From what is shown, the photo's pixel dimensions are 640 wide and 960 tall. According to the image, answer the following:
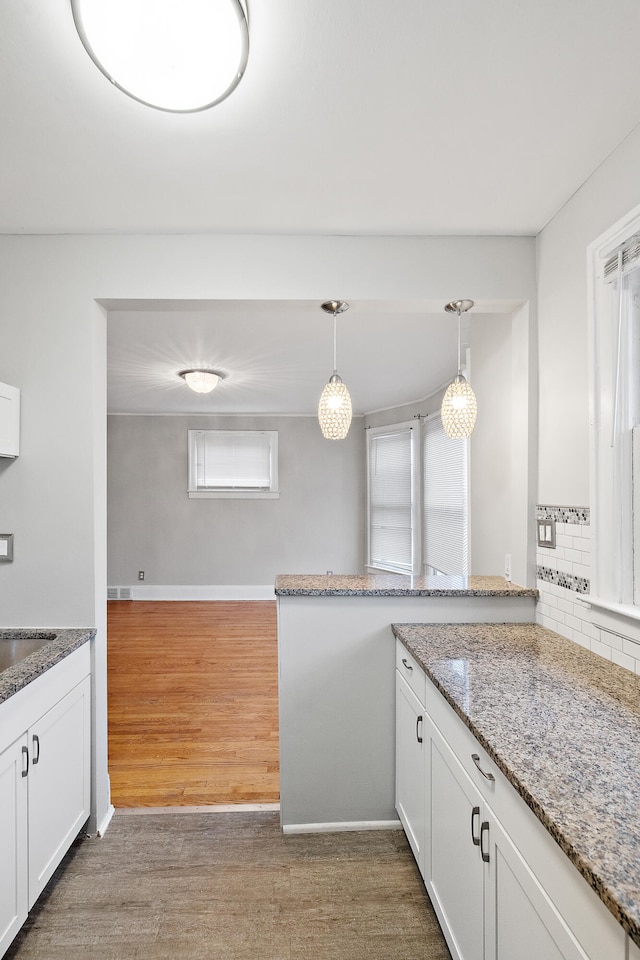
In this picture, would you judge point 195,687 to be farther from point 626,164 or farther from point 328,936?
point 626,164

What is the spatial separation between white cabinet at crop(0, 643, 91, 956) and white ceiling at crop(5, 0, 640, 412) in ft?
5.61

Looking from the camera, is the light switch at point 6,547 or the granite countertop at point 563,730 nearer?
the granite countertop at point 563,730

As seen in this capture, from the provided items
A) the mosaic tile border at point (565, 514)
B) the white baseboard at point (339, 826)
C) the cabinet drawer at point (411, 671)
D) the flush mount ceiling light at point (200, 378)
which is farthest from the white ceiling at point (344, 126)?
the flush mount ceiling light at point (200, 378)

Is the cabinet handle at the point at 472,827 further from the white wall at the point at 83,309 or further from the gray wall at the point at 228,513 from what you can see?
the gray wall at the point at 228,513

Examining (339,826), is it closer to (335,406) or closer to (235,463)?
(335,406)

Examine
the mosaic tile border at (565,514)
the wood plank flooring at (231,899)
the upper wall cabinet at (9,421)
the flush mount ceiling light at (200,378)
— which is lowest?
the wood plank flooring at (231,899)

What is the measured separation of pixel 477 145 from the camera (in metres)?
1.74

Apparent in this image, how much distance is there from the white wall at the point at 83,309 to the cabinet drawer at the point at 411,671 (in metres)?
1.28

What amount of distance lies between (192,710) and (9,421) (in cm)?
239

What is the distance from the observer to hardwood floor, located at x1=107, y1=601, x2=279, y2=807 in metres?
2.74

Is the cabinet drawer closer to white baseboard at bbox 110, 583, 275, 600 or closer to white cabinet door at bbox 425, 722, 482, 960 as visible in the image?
white cabinet door at bbox 425, 722, 482, 960

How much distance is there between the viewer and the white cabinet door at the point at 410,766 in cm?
189

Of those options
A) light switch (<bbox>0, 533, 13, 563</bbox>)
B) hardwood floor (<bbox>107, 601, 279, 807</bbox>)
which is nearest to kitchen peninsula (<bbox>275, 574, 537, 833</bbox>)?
hardwood floor (<bbox>107, 601, 279, 807</bbox>)

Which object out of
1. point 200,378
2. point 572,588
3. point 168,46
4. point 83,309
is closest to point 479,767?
point 572,588
